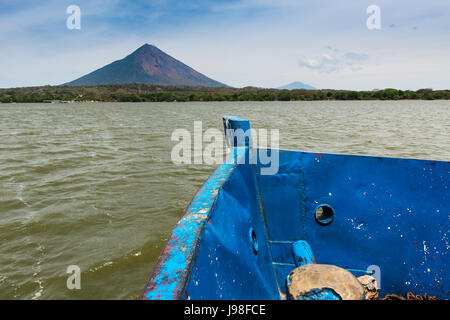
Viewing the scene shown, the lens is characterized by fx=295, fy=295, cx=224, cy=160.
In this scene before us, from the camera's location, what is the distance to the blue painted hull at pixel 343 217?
178 centimetres

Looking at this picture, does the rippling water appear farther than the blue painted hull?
Yes

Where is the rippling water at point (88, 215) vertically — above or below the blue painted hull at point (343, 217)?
below

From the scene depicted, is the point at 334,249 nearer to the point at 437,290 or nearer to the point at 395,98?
the point at 437,290

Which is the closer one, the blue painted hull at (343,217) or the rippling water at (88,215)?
the blue painted hull at (343,217)

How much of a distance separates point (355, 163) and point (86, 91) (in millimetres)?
111813

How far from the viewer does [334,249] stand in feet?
7.51

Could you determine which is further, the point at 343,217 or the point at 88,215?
the point at 88,215

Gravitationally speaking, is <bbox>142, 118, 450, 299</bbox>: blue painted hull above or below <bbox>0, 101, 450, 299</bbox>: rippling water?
above

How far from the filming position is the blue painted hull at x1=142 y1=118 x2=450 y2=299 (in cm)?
178

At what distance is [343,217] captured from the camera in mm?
2252

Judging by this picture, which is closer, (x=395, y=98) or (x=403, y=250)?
(x=403, y=250)

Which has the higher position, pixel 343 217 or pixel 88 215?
pixel 343 217

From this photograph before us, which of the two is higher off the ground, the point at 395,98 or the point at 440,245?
the point at 395,98
